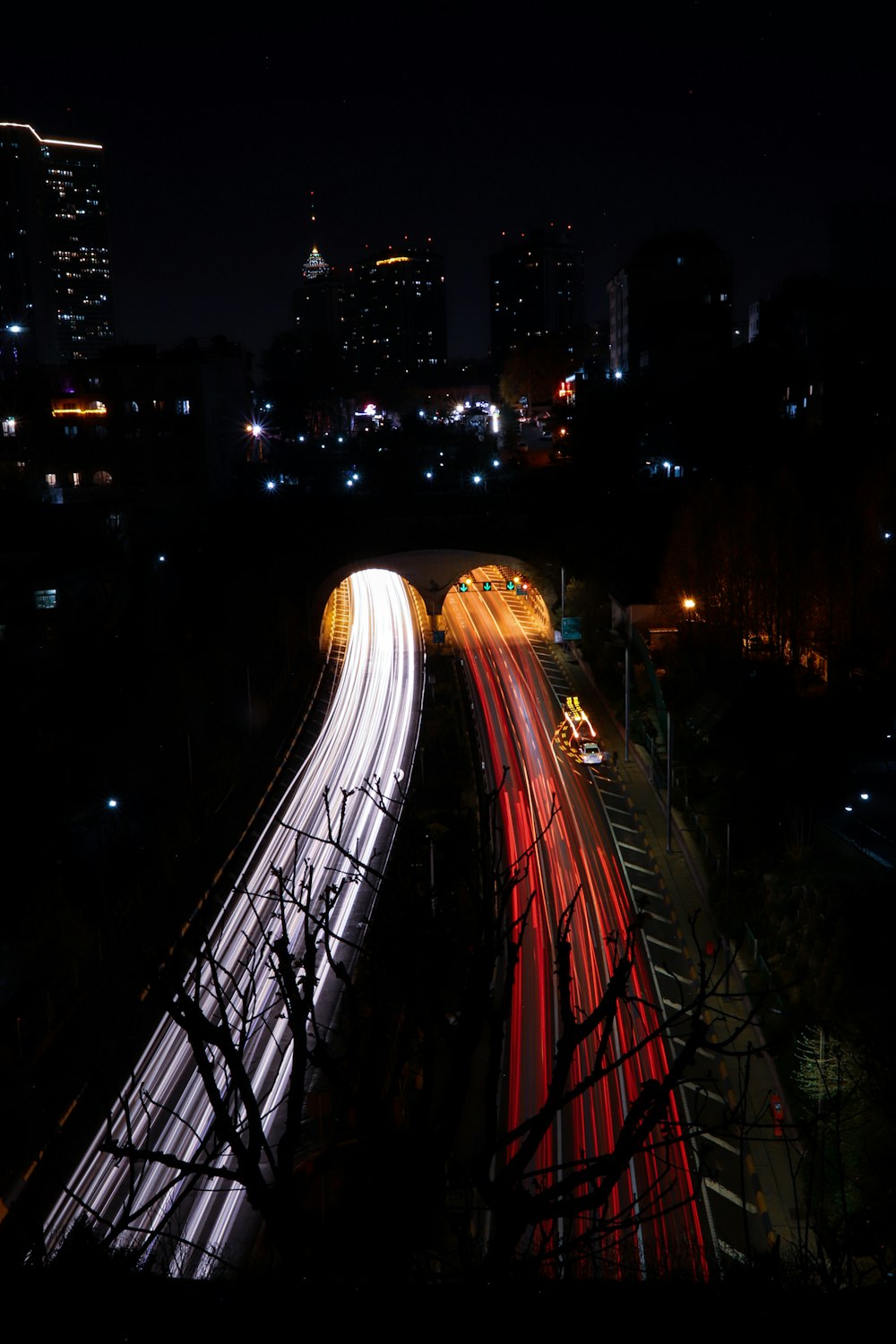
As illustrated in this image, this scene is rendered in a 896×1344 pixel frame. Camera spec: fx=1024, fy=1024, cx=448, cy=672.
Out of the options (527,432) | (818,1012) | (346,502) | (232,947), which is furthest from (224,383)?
(818,1012)

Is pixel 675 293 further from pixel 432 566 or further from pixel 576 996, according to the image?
pixel 576 996

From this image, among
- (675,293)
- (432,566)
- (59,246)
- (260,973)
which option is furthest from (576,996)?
(59,246)

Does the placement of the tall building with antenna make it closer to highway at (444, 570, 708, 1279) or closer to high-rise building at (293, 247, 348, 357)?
high-rise building at (293, 247, 348, 357)

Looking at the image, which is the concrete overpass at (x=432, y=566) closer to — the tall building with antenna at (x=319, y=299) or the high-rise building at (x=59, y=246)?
the high-rise building at (x=59, y=246)

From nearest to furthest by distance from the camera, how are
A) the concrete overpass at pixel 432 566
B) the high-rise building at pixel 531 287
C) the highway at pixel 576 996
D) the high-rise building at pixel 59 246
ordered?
1. the highway at pixel 576 996
2. the concrete overpass at pixel 432 566
3. the high-rise building at pixel 59 246
4. the high-rise building at pixel 531 287

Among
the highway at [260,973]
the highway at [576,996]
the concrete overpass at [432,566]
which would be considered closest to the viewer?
the highway at [260,973]

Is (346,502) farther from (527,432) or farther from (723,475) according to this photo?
(527,432)

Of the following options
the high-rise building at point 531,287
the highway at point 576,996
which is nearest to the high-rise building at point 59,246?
the high-rise building at point 531,287
